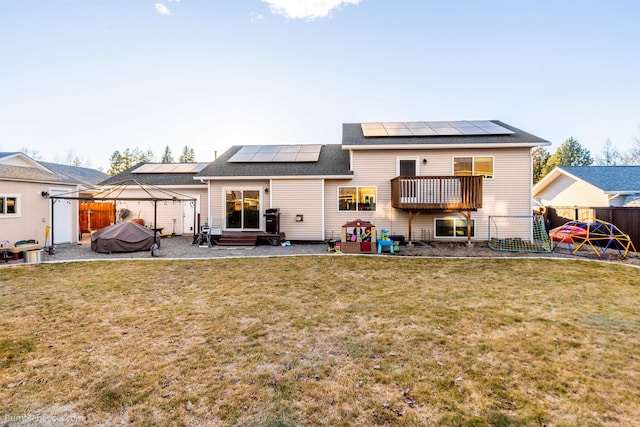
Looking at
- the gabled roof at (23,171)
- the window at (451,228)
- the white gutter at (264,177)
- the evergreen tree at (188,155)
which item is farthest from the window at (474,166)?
the evergreen tree at (188,155)

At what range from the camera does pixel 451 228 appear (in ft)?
39.8

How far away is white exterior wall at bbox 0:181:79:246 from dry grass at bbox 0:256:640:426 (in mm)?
4829

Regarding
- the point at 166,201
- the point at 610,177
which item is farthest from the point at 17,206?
the point at 610,177

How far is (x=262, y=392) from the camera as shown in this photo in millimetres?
2588

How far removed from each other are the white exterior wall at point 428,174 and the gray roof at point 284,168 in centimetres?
63

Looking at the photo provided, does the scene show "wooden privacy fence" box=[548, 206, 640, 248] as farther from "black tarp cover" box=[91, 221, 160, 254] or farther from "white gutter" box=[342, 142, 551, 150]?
"black tarp cover" box=[91, 221, 160, 254]

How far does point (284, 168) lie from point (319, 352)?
10273 mm

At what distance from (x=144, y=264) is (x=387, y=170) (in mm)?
9749

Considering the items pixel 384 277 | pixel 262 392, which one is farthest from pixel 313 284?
pixel 262 392

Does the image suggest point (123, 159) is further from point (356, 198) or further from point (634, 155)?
point (634, 155)

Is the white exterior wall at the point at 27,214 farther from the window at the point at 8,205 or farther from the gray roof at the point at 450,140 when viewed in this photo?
the gray roof at the point at 450,140

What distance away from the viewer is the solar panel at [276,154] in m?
13.6

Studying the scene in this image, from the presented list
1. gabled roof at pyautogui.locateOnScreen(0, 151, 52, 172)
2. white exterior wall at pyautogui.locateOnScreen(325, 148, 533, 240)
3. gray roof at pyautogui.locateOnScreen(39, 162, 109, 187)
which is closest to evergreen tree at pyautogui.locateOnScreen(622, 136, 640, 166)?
white exterior wall at pyautogui.locateOnScreen(325, 148, 533, 240)

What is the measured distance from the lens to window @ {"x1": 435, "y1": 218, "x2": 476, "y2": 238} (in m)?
12.1
